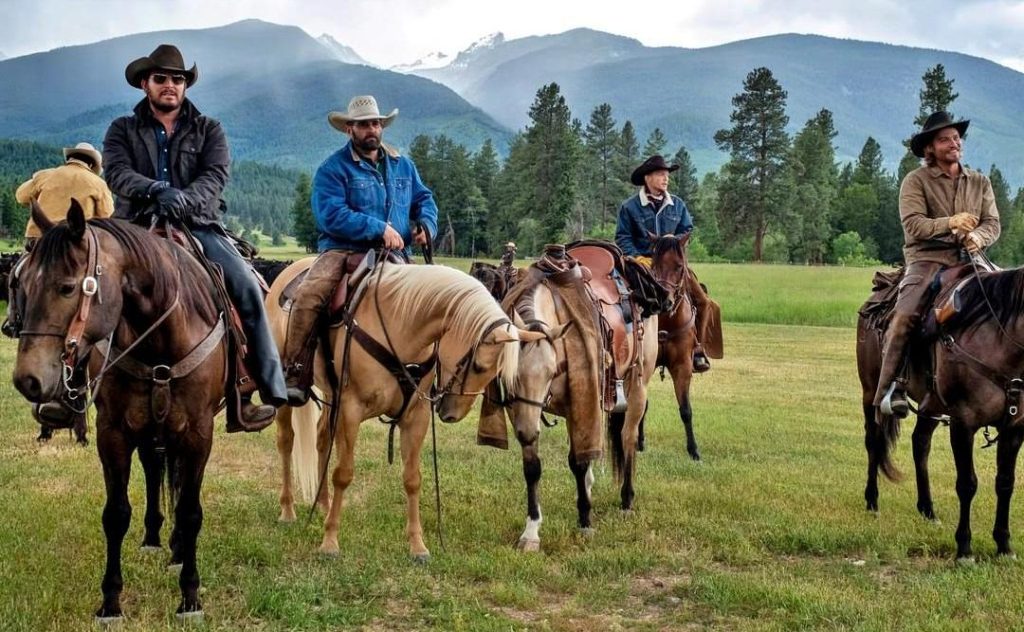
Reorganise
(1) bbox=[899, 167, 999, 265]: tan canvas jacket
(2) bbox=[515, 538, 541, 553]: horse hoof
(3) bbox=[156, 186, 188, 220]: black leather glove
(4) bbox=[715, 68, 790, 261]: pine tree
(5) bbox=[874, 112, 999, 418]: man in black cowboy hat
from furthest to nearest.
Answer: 1. (4) bbox=[715, 68, 790, 261]: pine tree
2. (1) bbox=[899, 167, 999, 265]: tan canvas jacket
3. (5) bbox=[874, 112, 999, 418]: man in black cowboy hat
4. (2) bbox=[515, 538, 541, 553]: horse hoof
5. (3) bbox=[156, 186, 188, 220]: black leather glove

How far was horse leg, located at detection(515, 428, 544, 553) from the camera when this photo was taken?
6195mm

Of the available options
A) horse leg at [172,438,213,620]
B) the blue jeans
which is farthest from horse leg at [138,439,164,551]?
the blue jeans

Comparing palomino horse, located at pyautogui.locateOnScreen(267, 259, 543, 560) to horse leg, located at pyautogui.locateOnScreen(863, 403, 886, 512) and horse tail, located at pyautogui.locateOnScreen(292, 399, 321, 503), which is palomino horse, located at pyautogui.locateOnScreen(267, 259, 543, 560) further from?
horse leg, located at pyautogui.locateOnScreen(863, 403, 886, 512)

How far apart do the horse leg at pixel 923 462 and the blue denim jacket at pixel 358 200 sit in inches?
188

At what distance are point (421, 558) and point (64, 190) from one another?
17.5 feet

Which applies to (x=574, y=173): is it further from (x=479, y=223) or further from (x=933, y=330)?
(x=933, y=330)

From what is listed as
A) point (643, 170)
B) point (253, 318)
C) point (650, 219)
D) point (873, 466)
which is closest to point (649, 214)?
point (650, 219)

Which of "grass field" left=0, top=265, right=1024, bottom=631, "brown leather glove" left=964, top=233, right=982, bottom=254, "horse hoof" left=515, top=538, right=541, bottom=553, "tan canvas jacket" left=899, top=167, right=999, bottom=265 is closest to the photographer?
"grass field" left=0, top=265, right=1024, bottom=631

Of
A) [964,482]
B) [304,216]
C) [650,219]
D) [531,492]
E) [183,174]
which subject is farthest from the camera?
[304,216]

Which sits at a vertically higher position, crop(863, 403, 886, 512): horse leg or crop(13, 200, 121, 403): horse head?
crop(13, 200, 121, 403): horse head

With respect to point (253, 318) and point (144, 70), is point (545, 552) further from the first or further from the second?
point (144, 70)

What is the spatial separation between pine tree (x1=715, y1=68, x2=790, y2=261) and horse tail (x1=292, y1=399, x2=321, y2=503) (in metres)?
59.0

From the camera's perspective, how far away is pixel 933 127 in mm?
6543

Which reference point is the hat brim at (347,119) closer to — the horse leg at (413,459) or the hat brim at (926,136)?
the horse leg at (413,459)
